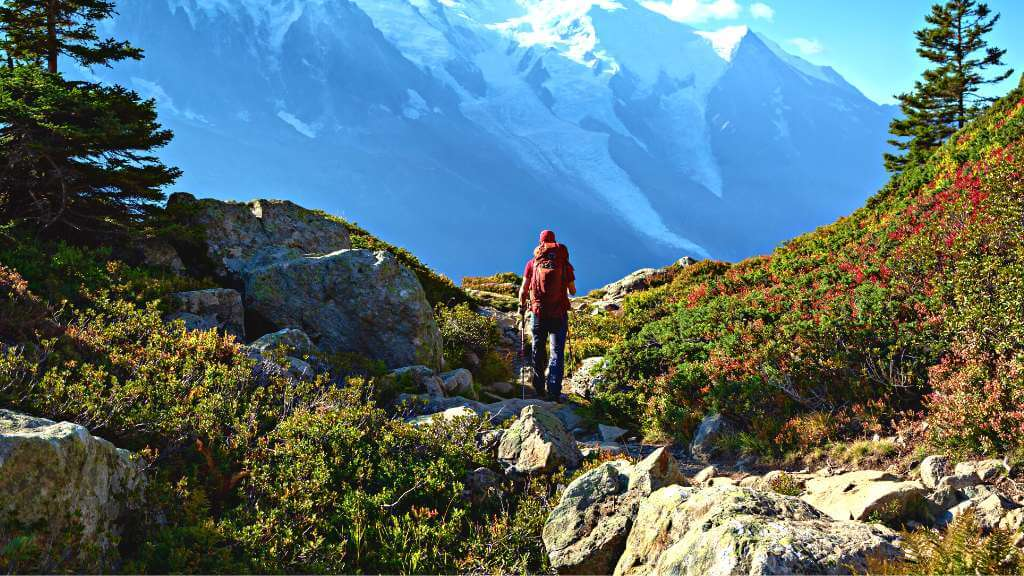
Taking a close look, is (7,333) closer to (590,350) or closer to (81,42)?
(81,42)

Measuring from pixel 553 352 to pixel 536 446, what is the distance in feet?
17.0

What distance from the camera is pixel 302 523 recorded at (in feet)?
18.1

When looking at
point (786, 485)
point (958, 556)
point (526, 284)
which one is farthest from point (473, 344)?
point (958, 556)

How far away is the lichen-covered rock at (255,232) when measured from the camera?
43.2 feet

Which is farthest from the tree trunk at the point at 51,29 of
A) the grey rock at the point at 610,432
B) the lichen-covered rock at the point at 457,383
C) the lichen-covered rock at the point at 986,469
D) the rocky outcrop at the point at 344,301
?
the lichen-covered rock at the point at 986,469

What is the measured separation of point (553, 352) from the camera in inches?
477

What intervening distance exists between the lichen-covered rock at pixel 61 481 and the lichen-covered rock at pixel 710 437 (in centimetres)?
717

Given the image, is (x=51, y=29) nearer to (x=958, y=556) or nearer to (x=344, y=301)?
(x=344, y=301)

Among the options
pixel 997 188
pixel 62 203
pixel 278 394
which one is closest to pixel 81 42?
pixel 62 203

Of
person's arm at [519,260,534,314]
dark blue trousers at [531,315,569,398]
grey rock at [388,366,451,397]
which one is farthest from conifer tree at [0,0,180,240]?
dark blue trousers at [531,315,569,398]

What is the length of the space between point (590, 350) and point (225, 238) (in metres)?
9.25

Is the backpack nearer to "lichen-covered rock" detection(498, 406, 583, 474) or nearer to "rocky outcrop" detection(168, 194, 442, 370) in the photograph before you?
"rocky outcrop" detection(168, 194, 442, 370)

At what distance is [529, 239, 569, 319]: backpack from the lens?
1182 centimetres

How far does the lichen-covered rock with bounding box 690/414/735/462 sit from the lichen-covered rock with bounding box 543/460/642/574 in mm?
3286
